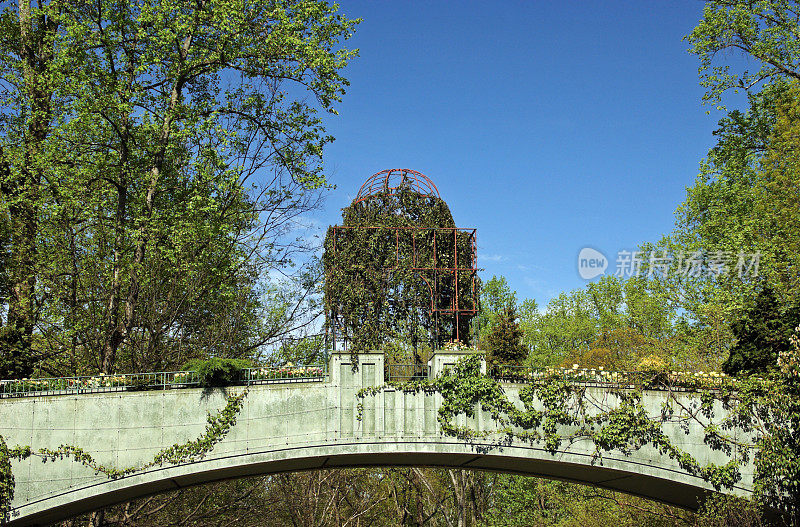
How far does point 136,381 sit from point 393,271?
8341mm

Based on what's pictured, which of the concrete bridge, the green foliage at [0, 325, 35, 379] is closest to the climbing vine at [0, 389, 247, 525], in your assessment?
the concrete bridge

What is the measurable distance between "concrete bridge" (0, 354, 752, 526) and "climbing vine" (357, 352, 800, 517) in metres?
0.24

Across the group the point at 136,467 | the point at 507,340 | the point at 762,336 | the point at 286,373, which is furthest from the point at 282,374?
the point at 762,336

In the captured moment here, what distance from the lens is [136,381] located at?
1833 centimetres

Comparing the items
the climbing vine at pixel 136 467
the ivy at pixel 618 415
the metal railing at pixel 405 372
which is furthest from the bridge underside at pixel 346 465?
the metal railing at pixel 405 372

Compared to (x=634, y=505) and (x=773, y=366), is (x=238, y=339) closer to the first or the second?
(x=634, y=505)

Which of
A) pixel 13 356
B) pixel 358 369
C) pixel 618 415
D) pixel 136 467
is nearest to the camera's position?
pixel 136 467

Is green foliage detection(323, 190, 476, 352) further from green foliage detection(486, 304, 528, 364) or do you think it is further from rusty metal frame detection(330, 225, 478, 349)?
green foliage detection(486, 304, 528, 364)

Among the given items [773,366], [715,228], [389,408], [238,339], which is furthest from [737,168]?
[238,339]

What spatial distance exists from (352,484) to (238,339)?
43.7ft

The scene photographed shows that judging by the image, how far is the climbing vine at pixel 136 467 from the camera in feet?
53.8

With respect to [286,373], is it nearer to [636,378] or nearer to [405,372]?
[405,372]

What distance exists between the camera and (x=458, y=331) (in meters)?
21.2

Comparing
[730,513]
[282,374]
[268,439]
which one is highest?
[282,374]
